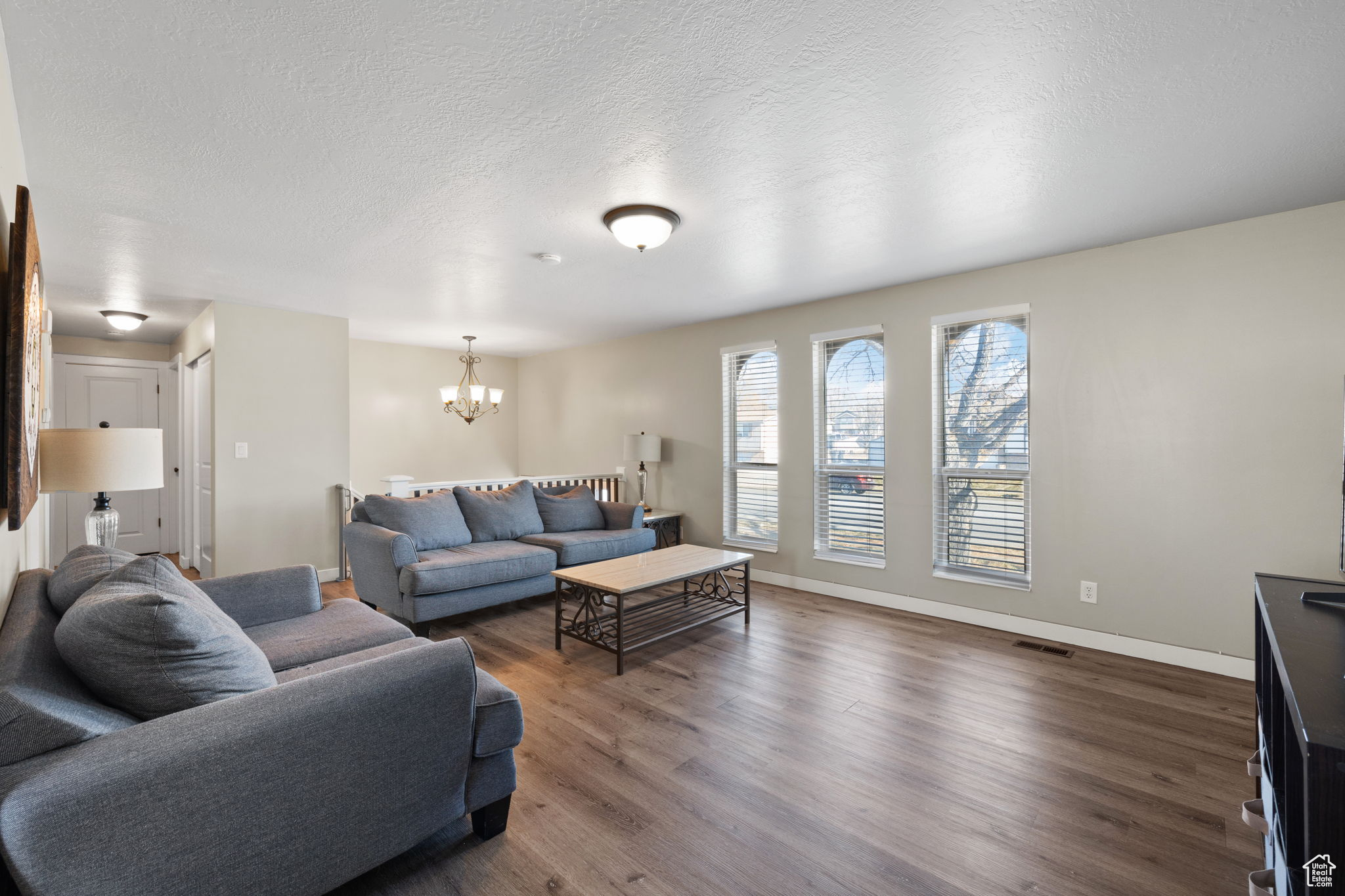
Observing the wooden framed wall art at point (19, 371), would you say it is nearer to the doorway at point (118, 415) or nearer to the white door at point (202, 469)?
the white door at point (202, 469)

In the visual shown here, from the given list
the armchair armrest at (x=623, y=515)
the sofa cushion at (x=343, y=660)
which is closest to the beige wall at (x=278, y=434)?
the armchair armrest at (x=623, y=515)

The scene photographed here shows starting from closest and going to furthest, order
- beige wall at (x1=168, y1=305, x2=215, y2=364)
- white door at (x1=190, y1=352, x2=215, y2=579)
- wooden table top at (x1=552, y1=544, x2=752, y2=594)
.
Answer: wooden table top at (x1=552, y1=544, x2=752, y2=594) < beige wall at (x1=168, y1=305, x2=215, y2=364) < white door at (x1=190, y1=352, x2=215, y2=579)

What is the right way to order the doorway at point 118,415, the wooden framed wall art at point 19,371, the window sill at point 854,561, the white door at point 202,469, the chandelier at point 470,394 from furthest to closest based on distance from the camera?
the chandelier at point 470,394, the doorway at point 118,415, the white door at point 202,469, the window sill at point 854,561, the wooden framed wall art at point 19,371

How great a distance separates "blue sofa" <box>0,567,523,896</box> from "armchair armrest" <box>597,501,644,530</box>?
3.25m

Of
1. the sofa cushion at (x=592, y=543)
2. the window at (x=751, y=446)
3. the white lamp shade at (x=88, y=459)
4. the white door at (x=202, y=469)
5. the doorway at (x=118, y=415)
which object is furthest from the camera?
the doorway at (x=118, y=415)

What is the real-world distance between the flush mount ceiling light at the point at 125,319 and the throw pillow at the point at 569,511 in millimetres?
3671

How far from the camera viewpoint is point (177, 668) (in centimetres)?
139

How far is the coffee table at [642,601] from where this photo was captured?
3369mm

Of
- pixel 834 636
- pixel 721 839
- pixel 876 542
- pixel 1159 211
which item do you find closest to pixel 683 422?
pixel 876 542

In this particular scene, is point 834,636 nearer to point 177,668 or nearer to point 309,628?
point 309,628

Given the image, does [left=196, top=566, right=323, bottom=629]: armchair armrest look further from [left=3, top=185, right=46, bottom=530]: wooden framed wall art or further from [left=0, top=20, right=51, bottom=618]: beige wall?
[left=3, top=185, right=46, bottom=530]: wooden framed wall art

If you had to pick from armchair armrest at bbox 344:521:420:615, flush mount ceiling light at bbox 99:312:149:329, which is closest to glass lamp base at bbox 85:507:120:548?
armchair armrest at bbox 344:521:420:615

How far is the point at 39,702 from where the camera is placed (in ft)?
3.84

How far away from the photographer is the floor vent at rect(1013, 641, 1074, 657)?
3414mm
